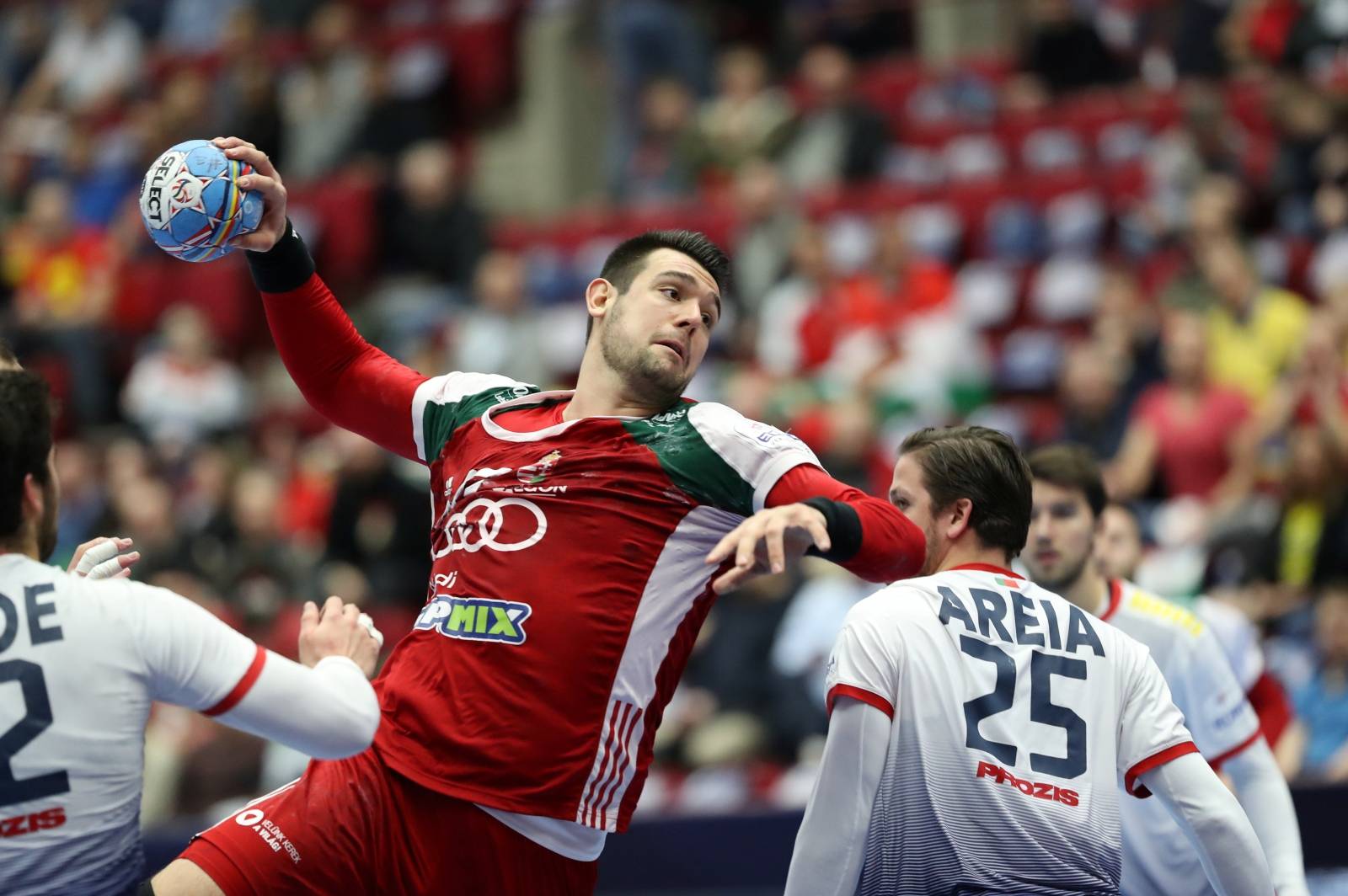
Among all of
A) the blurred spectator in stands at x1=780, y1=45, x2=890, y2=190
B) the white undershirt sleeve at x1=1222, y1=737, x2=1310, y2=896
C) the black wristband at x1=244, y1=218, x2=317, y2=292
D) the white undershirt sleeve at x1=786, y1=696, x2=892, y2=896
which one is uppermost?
the blurred spectator in stands at x1=780, y1=45, x2=890, y2=190

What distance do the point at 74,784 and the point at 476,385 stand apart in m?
2.01

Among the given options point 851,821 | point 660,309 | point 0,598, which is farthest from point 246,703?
point 660,309

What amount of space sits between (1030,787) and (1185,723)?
185 centimetres

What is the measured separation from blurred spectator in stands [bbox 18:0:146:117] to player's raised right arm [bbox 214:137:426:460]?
15.6 meters

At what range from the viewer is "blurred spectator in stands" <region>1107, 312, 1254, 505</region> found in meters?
10.6

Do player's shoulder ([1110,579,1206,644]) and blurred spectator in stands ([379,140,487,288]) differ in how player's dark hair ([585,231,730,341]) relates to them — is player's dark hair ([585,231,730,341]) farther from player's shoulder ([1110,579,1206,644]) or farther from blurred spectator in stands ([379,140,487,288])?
blurred spectator in stands ([379,140,487,288])

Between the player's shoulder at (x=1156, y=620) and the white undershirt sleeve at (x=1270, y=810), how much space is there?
0.44 meters


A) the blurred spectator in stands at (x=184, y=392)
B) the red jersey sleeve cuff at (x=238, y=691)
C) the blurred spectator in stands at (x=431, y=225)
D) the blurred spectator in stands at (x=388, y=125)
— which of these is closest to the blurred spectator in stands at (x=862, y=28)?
the blurred spectator in stands at (x=431, y=225)

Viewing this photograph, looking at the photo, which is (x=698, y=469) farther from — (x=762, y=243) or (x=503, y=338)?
(x=503, y=338)

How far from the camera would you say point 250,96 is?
17.9 m

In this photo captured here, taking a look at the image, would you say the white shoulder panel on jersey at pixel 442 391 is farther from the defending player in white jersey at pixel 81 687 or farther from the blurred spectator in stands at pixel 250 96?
the blurred spectator in stands at pixel 250 96

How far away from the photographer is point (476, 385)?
17.8ft

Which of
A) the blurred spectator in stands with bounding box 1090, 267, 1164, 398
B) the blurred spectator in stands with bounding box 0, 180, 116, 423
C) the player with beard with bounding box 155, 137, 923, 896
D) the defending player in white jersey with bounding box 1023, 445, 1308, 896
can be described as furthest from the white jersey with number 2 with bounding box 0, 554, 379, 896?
the blurred spectator in stands with bounding box 0, 180, 116, 423

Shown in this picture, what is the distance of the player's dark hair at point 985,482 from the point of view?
15.9ft
